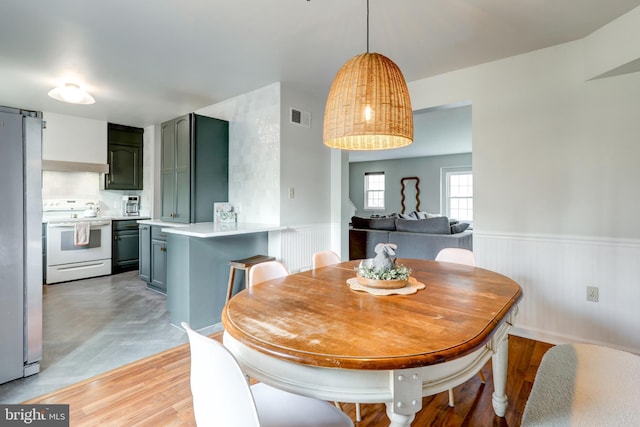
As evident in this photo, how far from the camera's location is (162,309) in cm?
334

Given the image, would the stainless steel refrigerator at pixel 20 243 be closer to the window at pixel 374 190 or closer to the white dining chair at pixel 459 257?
the white dining chair at pixel 459 257

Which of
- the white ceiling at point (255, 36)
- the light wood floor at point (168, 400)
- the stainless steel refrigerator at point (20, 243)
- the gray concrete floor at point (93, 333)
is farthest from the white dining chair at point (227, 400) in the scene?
the white ceiling at point (255, 36)

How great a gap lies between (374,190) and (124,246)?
21.3 ft

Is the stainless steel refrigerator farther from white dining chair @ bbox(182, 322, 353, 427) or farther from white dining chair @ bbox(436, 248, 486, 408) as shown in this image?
white dining chair @ bbox(436, 248, 486, 408)

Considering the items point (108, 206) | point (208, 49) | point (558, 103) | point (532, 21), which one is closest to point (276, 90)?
point (208, 49)

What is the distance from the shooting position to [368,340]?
36.4 inches

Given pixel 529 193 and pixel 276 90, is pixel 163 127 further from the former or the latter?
pixel 529 193

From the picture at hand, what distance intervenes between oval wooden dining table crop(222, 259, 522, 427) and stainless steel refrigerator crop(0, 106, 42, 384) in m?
1.67

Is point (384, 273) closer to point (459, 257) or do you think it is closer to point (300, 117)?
point (459, 257)

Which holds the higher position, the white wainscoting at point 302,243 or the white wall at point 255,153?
the white wall at point 255,153

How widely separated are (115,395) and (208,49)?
2.57m

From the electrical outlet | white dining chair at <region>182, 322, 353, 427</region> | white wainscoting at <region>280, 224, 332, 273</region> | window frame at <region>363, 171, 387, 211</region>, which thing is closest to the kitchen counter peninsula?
white wainscoting at <region>280, 224, 332, 273</region>

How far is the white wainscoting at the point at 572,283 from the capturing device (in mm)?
2309

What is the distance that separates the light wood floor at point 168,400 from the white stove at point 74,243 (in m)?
3.07
